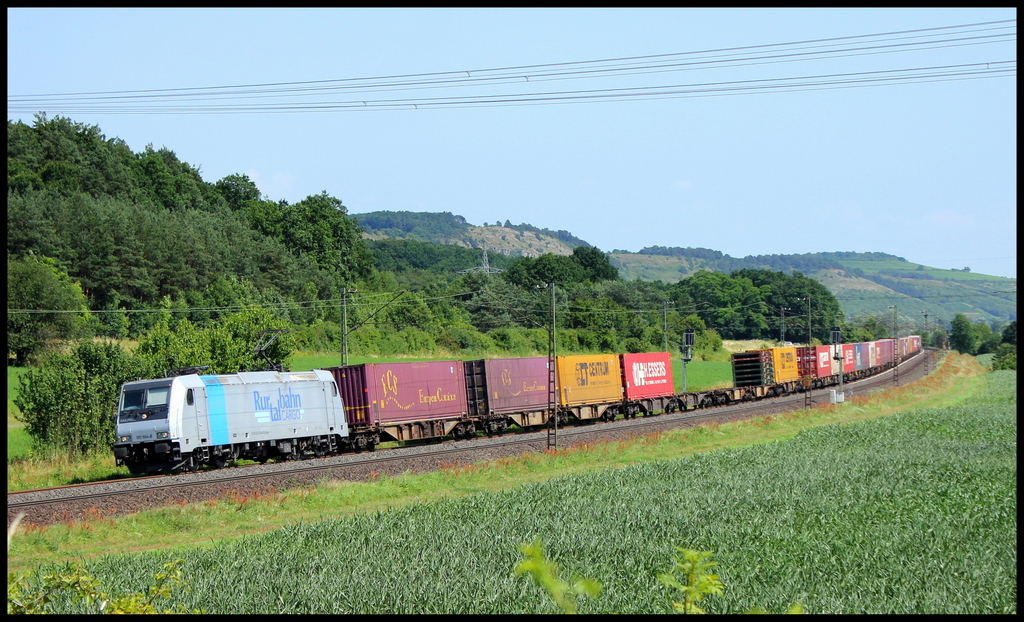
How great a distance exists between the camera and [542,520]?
18.5m

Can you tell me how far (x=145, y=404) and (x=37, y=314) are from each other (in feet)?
110

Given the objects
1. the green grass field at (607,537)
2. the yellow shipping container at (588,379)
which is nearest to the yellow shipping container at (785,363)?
the yellow shipping container at (588,379)

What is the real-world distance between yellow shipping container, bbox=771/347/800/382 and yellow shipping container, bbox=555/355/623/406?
69.0 feet

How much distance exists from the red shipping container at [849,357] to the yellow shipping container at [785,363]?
441 inches

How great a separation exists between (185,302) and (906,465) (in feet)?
194

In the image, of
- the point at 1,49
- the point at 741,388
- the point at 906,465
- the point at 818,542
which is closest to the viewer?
the point at 1,49

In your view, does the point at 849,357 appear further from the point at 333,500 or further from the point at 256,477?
the point at 256,477

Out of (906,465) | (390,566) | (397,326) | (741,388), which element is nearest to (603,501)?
(390,566)

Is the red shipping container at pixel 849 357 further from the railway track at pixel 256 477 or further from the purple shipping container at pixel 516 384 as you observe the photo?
the purple shipping container at pixel 516 384

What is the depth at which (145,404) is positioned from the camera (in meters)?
25.9

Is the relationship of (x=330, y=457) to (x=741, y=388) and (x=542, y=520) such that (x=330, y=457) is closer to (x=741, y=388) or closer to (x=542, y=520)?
(x=542, y=520)

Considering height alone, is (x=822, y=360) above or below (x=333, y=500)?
above

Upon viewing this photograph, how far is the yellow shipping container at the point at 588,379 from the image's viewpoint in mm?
42219

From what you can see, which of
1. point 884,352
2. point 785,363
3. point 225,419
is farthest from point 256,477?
point 884,352
